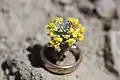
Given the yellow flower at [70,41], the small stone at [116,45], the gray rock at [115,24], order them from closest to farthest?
the yellow flower at [70,41]
the small stone at [116,45]
the gray rock at [115,24]

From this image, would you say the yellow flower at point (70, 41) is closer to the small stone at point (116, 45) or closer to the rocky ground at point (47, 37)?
the rocky ground at point (47, 37)

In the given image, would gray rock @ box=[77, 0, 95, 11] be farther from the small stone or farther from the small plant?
the small plant

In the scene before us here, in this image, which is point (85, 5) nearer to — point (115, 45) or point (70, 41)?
point (115, 45)

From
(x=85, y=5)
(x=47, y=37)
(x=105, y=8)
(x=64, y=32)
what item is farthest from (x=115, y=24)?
(x=64, y=32)

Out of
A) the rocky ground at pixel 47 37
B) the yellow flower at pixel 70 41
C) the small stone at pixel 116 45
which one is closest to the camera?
the yellow flower at pixel 70 41

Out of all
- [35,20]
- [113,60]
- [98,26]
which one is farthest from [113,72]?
[35,20]

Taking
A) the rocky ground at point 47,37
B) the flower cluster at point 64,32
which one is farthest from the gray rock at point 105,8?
the flower cluster at point 64,32

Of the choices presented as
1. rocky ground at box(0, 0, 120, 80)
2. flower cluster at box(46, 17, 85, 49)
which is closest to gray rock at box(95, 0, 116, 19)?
rocky ground at box(0, 0, 120, 80)
